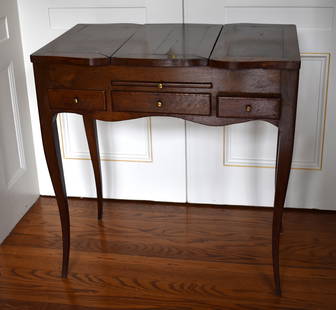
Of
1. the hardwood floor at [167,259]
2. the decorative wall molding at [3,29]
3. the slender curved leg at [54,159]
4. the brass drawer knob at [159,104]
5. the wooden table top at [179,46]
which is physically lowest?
the hardwood floor at [167,259]

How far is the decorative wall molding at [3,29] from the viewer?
2284 mm

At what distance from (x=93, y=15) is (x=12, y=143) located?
649 millimetres

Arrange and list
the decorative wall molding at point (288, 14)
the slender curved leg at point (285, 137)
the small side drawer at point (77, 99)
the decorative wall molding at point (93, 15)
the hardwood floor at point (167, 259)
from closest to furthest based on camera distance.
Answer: the slender curved leg at point (285, 137) → the small side drawer at point (77, 99) → the hardwood floor at point (167, 259) → the decorative wall molding at point (288, 14) → the decorative wall molding at point (93, 15)

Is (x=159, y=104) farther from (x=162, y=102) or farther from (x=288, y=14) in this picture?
(x=288, y=14)

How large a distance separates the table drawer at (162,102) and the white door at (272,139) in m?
0.64

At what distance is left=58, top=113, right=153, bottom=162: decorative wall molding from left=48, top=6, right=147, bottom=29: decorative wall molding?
0.41 meters

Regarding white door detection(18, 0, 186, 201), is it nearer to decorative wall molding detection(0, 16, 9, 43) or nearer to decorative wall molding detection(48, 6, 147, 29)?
decorative wall molding detection(48, 6, 147, 29)

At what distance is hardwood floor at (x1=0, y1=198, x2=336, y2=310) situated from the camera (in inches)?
78.6

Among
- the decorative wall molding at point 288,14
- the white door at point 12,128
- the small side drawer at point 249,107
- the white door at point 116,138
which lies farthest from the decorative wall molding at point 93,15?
the small side drawer at point 249,107

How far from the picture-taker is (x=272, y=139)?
2.42m

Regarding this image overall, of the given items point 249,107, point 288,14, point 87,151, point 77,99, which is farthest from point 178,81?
point 87,151

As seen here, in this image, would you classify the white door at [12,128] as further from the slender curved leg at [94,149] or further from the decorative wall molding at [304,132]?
the decorative wall molding at [304,132]

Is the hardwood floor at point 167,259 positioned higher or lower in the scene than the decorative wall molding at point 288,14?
lower

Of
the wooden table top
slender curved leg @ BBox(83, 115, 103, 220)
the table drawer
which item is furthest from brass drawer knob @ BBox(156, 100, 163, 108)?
slender curved leg @ BBox(83, 115, 103, 220)
